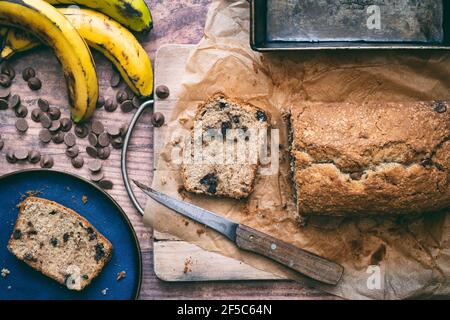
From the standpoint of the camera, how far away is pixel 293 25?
116 inches

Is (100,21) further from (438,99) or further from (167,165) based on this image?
(438,99)

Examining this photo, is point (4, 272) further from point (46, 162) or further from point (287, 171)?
point (287, 171)

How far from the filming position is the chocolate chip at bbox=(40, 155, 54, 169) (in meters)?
2.91

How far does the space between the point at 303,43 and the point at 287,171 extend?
2.45 ft

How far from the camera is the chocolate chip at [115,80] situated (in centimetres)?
291

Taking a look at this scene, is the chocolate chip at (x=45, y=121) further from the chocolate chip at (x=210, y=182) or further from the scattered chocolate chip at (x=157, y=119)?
the chocolate chip at (x=210, y=182)

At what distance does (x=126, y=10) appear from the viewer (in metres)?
2.75

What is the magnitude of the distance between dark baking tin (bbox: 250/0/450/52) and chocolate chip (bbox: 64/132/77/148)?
1148mm

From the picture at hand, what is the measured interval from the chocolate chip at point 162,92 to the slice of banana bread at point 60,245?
0.81 meters

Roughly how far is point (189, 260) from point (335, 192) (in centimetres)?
90

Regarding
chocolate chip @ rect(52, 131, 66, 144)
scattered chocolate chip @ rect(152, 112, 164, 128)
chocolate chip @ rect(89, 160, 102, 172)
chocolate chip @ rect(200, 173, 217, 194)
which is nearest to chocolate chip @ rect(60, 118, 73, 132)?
chocolate chip @ rect(52, 131, 66, 144)

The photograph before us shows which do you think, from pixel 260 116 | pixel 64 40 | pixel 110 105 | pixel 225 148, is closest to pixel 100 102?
pixel 110 105

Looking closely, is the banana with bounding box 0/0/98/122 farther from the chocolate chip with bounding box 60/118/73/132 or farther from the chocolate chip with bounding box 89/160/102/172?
the chocolate chip with bounding box 89/160/102/172

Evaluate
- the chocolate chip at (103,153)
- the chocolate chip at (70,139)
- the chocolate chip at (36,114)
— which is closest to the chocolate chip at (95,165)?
the chocolate chip at (103,153)
